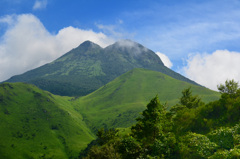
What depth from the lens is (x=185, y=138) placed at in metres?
31.9

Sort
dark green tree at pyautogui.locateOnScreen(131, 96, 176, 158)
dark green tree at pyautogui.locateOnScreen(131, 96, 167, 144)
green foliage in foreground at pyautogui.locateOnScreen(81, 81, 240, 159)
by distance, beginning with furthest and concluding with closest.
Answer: dark green tree at pyautogui.locateOnScreen(131, 96, 167, 144) → dark green tree at pyautogui.locateOnScreen(131, 96, 176, 158) → green foliage in foreground at pyautogui.locateOnScreen(81, 81, 240, 159)

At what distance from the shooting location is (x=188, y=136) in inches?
1243

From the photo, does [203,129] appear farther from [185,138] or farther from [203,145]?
[203,145]

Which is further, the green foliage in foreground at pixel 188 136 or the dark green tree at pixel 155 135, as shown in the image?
the dark green tree at pixel 155 135

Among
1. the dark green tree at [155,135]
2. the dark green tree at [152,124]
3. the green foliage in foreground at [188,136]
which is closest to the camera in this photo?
the green foliage in foreground at [188,136]

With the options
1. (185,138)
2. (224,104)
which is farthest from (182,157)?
(224,104)

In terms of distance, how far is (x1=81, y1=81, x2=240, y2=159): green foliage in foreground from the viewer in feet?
88.4

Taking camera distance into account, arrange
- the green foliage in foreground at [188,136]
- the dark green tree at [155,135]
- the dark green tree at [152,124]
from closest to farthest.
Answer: the green foliage in foreground at [188,136] → the dark green tree at [155,135] → the dark green tree at [152,124]

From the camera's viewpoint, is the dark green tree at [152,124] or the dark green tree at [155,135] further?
the dark green tree at [152,124]

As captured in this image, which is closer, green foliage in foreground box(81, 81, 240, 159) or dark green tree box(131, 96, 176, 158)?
green foliage in foreground box(81, 81, 240, 159)

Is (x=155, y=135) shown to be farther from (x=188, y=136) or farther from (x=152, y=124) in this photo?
(x=188, y=136)

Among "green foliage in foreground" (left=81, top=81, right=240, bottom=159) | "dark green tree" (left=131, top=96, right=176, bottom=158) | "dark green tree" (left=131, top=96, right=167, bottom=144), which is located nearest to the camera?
"green foliage in foreground" (left=81, top=81, right=240, bottom=159)

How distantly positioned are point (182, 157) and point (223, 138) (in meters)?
6.46

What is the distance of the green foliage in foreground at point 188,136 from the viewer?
2695cm
